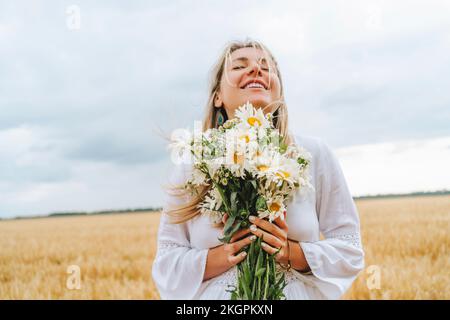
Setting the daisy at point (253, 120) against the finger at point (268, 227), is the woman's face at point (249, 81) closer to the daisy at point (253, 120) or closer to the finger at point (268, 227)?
the daisy at point (253, 120)

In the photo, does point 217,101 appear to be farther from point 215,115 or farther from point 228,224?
point 228,224

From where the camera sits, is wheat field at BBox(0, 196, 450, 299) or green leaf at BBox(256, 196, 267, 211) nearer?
green leaf at BBox(256, 196, 267, 211)

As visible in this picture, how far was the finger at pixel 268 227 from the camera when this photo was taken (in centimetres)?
166

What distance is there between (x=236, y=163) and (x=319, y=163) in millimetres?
583

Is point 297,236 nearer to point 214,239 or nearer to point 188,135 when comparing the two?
point 214,239

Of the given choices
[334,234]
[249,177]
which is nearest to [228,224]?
[249,177]

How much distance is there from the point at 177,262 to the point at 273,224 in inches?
18.3

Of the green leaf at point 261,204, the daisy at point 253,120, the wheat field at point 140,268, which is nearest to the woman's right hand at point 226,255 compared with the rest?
the green leaf at point 261,204

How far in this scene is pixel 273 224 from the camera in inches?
67.2

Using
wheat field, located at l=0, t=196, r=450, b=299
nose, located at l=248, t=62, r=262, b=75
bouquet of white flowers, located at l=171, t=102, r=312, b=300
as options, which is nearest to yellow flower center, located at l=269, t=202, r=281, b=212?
bouquet of white flowers, located at l=171, t=102, r=312, b=300

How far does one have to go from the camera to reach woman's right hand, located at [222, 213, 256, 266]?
1691mm

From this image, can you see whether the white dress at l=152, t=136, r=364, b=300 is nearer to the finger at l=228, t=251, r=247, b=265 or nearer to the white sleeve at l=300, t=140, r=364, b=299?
the white sleeve at l=300, t=140, r=364, b=299

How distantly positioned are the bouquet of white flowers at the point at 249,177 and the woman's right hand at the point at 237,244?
0.02m
